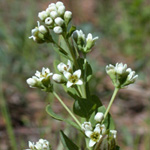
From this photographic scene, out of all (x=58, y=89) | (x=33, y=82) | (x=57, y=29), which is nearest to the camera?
(x=57, y=29)

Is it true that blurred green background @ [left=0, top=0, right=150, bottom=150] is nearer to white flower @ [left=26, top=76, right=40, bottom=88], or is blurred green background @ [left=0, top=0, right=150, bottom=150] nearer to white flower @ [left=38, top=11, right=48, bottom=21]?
white flower @ [left=26, top=76, right=40, bottom=88]

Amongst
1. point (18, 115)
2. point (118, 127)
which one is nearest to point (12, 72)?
point (18, 115)

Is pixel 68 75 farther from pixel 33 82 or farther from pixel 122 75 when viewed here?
pixel 122 75

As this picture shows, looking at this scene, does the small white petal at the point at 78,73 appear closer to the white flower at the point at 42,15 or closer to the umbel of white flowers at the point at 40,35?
the umbel of white flowers at the point at 40,35

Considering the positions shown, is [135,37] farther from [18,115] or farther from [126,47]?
[18,115]

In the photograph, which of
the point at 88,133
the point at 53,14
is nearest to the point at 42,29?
the point at 53,14

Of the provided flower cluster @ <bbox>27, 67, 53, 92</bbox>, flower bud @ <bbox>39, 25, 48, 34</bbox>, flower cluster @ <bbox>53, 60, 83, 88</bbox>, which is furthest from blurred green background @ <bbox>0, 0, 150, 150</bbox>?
flower bud @ <bbox>39, 25, 48, 34</bbox>

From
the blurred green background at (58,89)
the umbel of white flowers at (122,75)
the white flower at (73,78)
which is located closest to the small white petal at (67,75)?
A: the white flower at (73,78)
